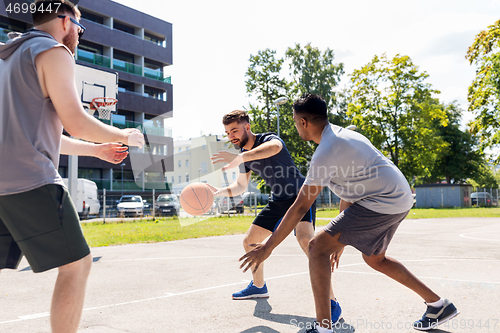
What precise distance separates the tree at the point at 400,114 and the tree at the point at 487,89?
7.93 meters

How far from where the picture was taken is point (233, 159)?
4.32 metres

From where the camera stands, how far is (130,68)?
4291cm

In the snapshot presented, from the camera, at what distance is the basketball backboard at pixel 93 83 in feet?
42.8

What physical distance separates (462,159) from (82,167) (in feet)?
146

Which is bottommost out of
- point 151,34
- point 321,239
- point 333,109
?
point 321,239

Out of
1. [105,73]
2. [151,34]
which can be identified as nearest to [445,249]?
[105,73]

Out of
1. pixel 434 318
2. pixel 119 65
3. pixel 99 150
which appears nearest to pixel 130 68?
pixel 119 65

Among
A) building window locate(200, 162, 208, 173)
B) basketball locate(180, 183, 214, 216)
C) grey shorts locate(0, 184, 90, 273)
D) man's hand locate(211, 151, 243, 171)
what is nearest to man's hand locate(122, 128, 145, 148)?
grey shorts locate(0, 184, 90, 273)

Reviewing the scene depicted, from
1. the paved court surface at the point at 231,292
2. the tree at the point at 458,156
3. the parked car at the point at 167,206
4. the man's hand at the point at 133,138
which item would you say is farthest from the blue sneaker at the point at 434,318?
the tree at the point at 458,156

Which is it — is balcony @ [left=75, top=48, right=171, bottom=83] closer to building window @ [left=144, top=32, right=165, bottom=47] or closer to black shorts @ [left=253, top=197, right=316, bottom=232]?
building window @ [left=144, top=32, right=165, bottom=47]

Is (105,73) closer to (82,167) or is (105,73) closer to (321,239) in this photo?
(321,239)

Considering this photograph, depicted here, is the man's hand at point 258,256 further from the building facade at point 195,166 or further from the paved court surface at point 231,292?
the building facade at point 195,166

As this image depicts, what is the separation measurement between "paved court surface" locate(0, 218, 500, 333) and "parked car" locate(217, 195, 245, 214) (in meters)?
18.9

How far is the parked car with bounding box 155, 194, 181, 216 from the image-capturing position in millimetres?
24578
